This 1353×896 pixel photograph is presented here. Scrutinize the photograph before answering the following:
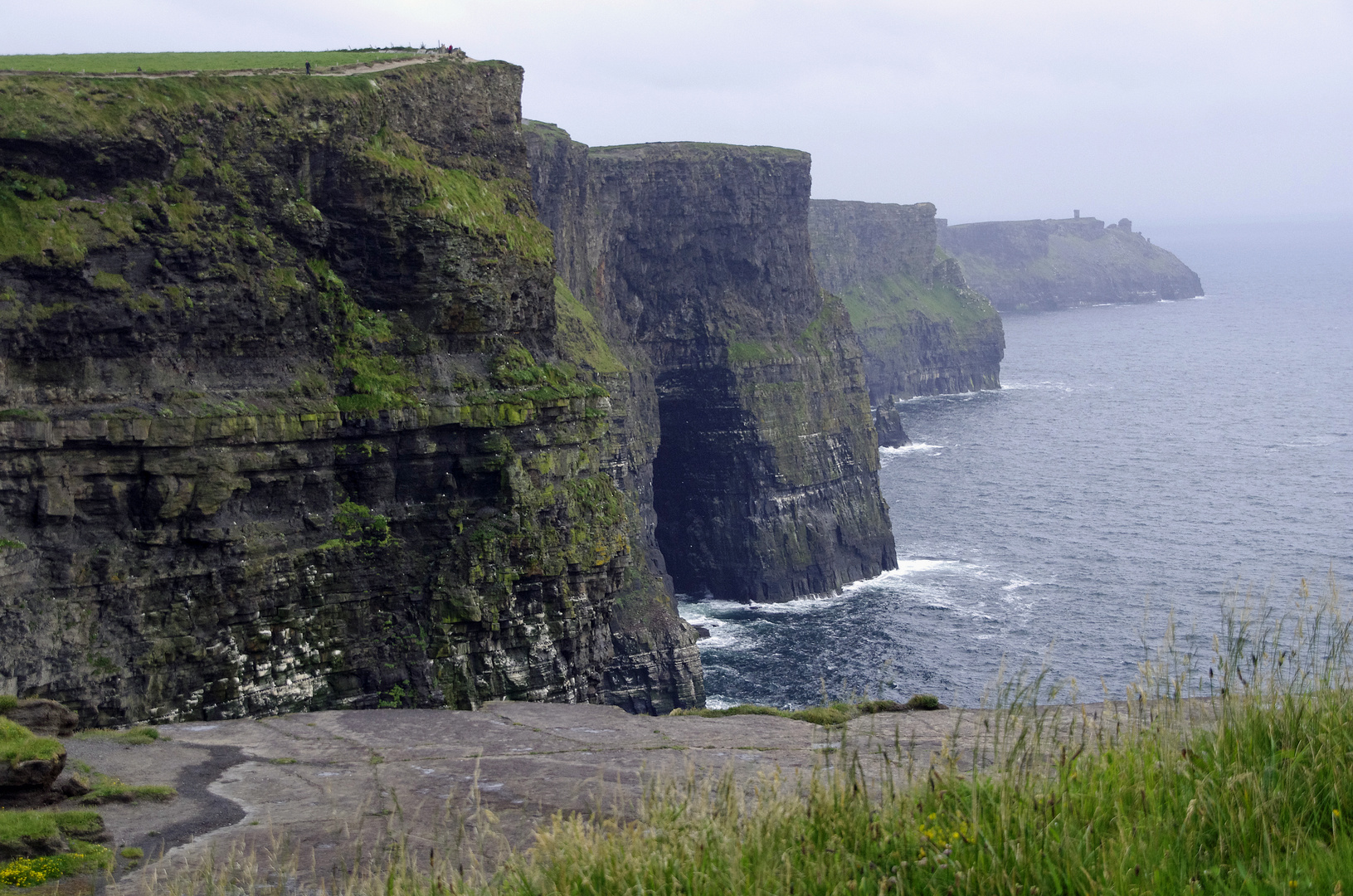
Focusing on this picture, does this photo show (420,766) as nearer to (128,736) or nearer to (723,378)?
(128,736)

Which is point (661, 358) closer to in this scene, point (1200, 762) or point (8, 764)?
point (8, 764)

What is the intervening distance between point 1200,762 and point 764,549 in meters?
86.9

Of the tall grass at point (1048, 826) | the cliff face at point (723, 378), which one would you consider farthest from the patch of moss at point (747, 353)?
the tall grass at point (1048, 826)

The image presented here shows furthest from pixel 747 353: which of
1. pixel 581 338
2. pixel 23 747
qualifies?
pixel 23 747

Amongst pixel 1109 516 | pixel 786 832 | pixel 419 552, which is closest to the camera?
pixel 786 832

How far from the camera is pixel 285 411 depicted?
117 feet

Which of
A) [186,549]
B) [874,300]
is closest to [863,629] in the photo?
[186,549]

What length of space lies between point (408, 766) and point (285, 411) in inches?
656

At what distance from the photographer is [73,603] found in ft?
105

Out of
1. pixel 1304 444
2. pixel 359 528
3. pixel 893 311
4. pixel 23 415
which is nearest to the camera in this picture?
pixel 23 415

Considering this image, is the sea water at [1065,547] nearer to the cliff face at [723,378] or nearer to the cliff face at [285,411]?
the cliff face at [723,378]

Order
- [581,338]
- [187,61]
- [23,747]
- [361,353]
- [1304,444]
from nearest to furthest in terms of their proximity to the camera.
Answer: [23,747] < [361,353] < [187,61] < [581,338] < [1304,444]

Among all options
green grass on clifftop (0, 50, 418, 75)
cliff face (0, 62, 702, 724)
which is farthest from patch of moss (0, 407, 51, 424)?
green grass on clifftop (0, 50, 418, 75)

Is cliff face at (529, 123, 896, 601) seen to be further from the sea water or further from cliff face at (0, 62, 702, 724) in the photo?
cliff face at (0, 62, 702, 724)
